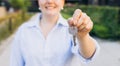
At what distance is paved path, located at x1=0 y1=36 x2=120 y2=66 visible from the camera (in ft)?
30.7

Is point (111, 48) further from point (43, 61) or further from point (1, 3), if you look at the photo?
point (1, 3)

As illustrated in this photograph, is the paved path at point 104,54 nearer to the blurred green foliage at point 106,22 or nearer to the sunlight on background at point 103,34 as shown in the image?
the sunlight on background at point 103,34

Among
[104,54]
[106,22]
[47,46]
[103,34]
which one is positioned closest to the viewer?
[47,46]

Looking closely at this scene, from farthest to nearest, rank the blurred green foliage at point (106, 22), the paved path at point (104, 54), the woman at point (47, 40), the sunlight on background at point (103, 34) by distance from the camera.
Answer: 1. the blurred green foliage at point (106, 22)
2. the sunlight on background at point (103, 34)
3. the paved path at point (104, 54)
4. the woman at point (47, 40)

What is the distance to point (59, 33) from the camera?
7.86 ft

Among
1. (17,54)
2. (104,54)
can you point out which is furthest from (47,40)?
(104,54)

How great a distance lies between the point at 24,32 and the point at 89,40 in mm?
506

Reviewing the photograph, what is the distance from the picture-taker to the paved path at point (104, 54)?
9.35 metres

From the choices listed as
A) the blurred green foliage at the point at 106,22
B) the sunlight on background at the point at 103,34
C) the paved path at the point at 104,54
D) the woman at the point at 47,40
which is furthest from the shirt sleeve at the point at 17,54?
the blurred green foliage at the point at 106,22

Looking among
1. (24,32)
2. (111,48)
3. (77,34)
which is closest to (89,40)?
(77,34)

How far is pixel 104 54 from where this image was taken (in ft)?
35.9

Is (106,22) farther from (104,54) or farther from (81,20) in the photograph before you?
(81,20)

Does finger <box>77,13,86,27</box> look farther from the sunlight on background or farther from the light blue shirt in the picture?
the sunlight on background

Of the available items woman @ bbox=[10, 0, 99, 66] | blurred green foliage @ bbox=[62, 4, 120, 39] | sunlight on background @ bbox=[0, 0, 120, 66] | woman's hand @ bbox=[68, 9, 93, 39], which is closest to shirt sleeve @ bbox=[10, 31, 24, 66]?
woman @ bbox=[10, 0, 99, 66]
